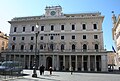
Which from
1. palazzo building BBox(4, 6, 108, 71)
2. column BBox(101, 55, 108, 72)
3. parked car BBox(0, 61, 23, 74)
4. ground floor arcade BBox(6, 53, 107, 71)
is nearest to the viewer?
parked car BBox(0, 61, 23, 74)

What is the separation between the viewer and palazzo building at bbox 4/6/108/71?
139 ft

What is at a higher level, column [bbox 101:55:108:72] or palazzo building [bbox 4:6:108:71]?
Result: palazzo building [bbox 4:6:108:71]

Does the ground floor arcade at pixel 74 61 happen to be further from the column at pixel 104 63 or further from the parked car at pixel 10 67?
the parked car at pixel 10 67

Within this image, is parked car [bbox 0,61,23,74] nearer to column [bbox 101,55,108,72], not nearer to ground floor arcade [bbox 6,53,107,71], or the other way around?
ground floor arcade [bbox 6,53,107,71]

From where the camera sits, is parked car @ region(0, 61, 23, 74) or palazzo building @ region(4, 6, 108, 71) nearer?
parked car @ region(0, 61, 23, 74)

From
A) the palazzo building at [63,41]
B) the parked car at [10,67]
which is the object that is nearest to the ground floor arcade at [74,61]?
the palazzo building at [63,41]

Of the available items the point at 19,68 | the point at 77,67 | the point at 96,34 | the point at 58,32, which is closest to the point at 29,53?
the point at 58,32

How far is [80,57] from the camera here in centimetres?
4409

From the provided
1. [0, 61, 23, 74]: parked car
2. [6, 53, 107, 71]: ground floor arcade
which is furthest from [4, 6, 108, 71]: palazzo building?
[0, 61, 23, 74]: parked car

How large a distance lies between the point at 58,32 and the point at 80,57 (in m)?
9.98

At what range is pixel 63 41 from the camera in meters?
44.6

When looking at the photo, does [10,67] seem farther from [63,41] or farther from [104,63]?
[104,63]

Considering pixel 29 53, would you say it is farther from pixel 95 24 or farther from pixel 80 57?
pixel 95 24

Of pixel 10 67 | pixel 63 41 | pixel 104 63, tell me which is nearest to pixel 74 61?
pixel 63 41
